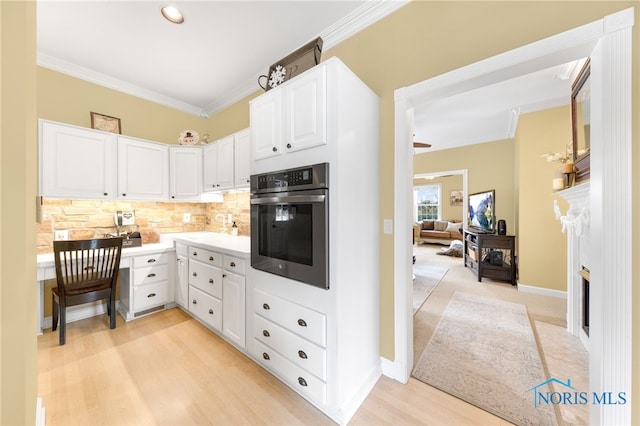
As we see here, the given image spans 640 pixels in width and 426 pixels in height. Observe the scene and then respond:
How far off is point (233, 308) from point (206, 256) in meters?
0.66

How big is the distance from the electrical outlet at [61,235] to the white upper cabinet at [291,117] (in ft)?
8.49

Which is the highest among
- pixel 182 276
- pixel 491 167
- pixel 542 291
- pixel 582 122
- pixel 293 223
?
pixel 491 167

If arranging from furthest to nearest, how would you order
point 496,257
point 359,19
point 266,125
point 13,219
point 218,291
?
point 496,257
point 218,291
point 359,19
point 266,125
point 13,219

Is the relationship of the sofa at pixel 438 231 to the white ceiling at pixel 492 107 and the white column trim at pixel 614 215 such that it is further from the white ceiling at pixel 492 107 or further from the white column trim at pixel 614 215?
the white column trim at pixel 614 215

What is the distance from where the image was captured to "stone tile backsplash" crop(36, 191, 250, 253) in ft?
8.61

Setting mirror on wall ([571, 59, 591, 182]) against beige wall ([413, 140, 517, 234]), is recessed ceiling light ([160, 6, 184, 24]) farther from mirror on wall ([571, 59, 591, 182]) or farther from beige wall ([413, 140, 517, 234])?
beige wall ([413, 140, 517, 234])

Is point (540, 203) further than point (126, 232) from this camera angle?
Yes

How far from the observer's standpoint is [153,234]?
3332 mm

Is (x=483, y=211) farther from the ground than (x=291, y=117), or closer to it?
closer to it

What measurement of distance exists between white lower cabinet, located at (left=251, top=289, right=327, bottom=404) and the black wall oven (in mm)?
236

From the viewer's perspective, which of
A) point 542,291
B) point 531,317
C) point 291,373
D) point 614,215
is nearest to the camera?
point 614,215

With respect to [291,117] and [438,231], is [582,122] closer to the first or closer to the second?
[291,117]

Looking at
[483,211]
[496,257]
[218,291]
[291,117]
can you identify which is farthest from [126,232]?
[483,211]

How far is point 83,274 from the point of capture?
238 cm
